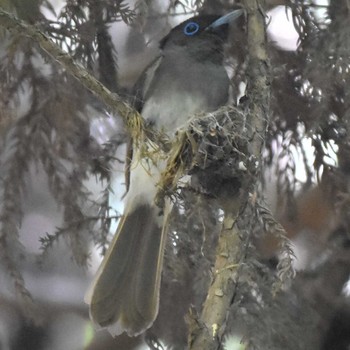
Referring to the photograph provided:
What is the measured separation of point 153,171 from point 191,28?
0.25m

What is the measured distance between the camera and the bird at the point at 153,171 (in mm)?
925

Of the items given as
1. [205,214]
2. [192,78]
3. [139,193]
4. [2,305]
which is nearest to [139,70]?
[192,78]

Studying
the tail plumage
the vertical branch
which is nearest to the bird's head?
the vertical branch

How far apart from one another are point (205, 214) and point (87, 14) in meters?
0.30

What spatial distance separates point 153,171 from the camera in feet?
3.43

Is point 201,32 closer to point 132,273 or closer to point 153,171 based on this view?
point 153,171

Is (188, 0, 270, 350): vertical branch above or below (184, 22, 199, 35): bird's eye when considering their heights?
below

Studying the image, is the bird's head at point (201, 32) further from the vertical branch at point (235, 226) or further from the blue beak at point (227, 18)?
the vertical branch at point (235, 226)

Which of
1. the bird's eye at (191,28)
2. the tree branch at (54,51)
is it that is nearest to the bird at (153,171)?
the bird's eye at (191,28)

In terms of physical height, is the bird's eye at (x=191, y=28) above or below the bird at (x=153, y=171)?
above

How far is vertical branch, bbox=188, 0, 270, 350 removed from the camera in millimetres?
765

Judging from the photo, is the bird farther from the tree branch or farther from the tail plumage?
the tree branch

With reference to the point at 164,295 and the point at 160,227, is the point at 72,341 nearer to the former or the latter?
the point at 164,295

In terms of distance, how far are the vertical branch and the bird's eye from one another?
0.22 meters
